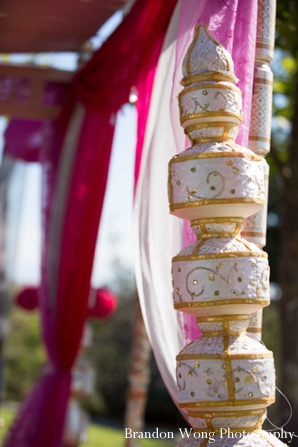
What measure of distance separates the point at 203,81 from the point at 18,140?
12.9ft

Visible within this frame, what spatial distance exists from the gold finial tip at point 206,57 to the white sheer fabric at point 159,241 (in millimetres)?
596

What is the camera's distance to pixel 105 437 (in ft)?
32.4

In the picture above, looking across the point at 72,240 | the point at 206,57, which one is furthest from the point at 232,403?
the point at 72,240

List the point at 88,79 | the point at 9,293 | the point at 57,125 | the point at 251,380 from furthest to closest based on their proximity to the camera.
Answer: the point at 9,293 < the point at 57,125 < the point at 88,79 < the point at 251,380

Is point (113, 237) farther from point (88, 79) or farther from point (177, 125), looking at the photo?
point (177, 125)

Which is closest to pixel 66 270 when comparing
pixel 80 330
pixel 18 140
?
pixel 80 330

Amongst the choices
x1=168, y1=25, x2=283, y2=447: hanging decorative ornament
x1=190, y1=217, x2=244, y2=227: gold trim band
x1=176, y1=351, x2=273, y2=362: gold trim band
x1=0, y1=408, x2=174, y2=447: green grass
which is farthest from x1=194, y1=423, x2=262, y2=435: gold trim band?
x1=0, y1=408, x2=174, y2=447: green grass

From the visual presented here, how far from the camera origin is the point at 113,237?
554 inches

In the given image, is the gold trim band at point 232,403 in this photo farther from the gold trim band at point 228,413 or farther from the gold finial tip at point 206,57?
the gold finial tip at point 206,57

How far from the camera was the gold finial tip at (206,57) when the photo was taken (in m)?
2.03

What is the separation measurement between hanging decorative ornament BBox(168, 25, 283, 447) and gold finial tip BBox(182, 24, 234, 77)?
0.10 feet

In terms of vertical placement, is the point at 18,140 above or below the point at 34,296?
above

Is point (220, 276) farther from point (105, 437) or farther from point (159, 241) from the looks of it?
point (105, 437)

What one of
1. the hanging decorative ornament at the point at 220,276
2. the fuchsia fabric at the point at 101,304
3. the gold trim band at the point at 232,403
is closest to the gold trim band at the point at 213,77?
the hanging decorative ornament at the point at 220,276
